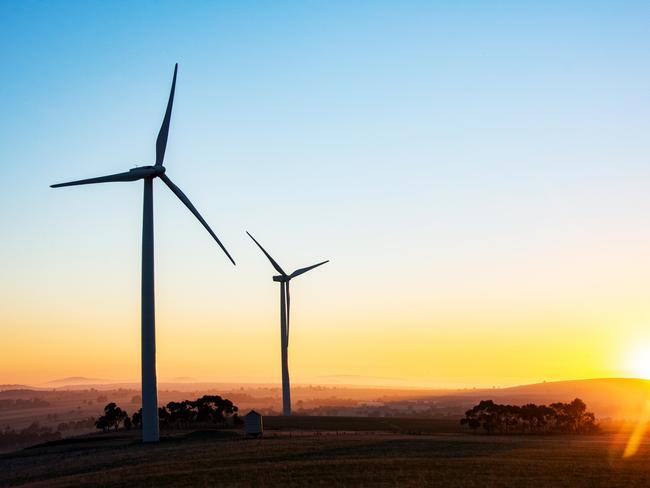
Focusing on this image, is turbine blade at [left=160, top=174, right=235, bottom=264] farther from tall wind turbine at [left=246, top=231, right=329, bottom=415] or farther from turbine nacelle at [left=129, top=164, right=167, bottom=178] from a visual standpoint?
tall wind turbine at [left=246, top=231, right=329, bottom=415]

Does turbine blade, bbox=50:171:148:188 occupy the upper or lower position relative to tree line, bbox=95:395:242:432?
upper

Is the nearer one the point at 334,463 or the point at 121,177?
the point at 334,463

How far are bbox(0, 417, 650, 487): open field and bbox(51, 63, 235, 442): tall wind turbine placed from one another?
400cm

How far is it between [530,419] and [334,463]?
2815 inches

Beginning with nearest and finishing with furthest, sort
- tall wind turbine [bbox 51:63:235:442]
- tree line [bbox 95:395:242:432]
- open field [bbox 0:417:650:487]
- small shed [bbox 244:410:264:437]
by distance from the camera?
open field [bbox 0:417:650:487], tall wind turbine [bbox 51:63:235:442], small shed [bbox 244:410:264:437], tree line [bbox 95:395:242:432]

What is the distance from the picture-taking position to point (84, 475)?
66000mm

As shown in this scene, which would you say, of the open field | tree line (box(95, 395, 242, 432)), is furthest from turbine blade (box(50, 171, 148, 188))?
tree line (box(95, 395, 242, 432))

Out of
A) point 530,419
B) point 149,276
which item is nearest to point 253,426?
point 149,276

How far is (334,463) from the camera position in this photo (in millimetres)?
64125

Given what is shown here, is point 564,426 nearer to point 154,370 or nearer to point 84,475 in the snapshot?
point 154,370

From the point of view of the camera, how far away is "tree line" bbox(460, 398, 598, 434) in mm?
124188

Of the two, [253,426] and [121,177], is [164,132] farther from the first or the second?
[253,426]

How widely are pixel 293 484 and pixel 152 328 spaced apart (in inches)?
1583

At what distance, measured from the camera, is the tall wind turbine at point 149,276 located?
8819cm
